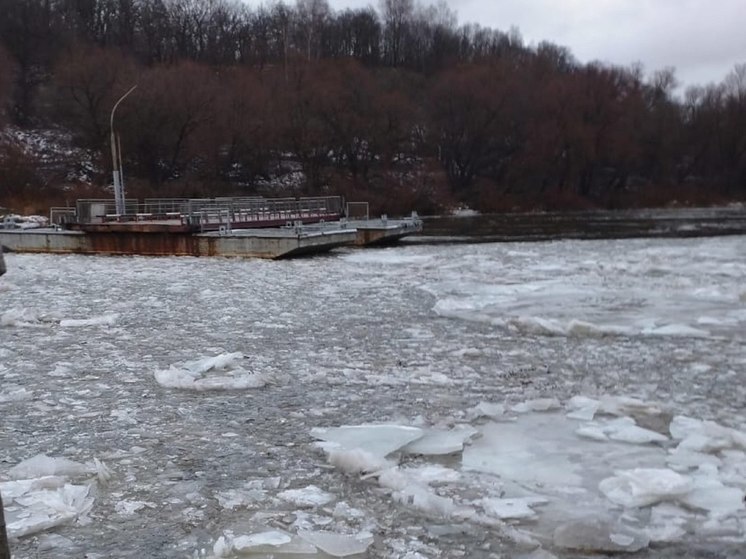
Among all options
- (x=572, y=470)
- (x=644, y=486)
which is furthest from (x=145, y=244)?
(x=644, y=486)

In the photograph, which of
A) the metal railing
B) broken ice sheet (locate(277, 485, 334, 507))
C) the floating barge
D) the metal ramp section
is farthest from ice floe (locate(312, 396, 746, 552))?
the metal ramp section

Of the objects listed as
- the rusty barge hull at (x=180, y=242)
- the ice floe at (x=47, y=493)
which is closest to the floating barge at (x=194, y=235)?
the rusty barge hull at (x=180, y=242)

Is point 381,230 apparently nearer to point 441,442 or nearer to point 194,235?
point 194,235

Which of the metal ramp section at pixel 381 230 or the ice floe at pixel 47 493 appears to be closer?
the ice floe at pixel 47 493

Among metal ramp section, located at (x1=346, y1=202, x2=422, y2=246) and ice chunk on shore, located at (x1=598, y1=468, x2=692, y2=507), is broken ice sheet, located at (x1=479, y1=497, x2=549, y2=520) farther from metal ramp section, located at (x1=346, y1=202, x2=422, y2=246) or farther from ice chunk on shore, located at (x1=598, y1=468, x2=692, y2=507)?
metal ramp section, located at (x1=346, y1=202, x2=422, y2=246)

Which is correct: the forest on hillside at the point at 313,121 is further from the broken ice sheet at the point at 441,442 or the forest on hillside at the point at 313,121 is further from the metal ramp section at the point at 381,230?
the broken ice sheet at the point at 441,442

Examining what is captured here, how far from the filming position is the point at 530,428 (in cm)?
670

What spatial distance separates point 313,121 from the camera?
7506 centimetres

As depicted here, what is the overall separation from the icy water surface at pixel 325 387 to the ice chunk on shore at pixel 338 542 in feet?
0.26

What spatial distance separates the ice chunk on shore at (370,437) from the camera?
6.11m

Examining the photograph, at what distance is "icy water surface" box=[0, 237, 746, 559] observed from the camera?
477 centimetres

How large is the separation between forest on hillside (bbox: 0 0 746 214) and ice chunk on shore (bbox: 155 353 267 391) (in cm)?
5049

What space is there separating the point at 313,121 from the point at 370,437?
71.3 meters

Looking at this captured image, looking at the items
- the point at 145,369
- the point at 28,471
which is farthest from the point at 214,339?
the point at 28,471
